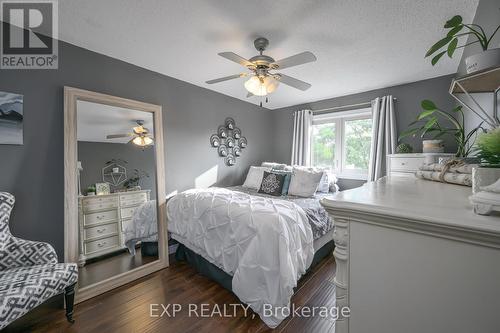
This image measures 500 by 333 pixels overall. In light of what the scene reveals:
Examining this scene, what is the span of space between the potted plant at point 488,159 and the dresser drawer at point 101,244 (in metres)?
2.79

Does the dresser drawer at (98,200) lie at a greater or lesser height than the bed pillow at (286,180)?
lesser

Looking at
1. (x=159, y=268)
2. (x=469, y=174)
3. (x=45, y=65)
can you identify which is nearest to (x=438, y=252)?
(x=469, y=174)

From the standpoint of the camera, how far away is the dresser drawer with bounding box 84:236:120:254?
1.99 meters

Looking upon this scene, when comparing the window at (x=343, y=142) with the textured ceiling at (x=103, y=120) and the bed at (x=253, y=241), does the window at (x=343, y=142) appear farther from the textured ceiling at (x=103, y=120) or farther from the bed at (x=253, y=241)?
the textured ceiling at (x=103, y=120)

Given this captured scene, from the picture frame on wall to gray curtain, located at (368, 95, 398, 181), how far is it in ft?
13.6

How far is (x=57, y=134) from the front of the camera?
1.87m

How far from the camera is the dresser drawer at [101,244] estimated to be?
199cm

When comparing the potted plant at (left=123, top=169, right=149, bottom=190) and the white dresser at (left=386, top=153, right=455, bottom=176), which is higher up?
the white dresser at (left=386, top=153, right=455, bottom=176)

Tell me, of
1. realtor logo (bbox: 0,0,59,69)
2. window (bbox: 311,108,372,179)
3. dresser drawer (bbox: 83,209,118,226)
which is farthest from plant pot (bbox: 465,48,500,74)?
dresser drawer (bbox: 83,209,118,226)

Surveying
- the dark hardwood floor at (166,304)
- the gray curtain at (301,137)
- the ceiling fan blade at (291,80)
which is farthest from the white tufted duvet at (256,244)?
the gray curtain at (301,137)

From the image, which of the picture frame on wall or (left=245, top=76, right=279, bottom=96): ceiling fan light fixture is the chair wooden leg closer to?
the picture frame on wall

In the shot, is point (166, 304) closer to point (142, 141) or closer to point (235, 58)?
point (142, 141)

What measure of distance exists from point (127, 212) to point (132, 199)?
151 mm

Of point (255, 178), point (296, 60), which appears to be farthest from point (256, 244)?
point (255, 178)
